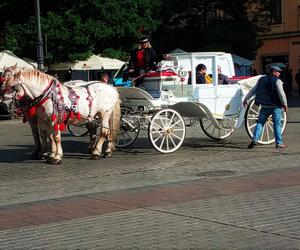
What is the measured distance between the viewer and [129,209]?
777cm

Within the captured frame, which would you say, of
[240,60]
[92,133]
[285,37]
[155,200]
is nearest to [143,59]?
[92,133]

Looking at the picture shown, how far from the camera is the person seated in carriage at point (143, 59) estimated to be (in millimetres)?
13438

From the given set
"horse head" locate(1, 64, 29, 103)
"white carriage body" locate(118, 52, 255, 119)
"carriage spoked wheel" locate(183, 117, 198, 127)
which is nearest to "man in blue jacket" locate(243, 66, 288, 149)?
"white carriage body" locate(118, 52, 255, 119)

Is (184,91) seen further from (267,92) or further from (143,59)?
(267,92)

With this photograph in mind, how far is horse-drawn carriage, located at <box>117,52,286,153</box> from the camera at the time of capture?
510 inches

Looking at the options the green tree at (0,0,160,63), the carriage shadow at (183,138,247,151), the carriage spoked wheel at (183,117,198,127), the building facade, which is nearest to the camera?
the carriage shadow at (183,138,247,151)

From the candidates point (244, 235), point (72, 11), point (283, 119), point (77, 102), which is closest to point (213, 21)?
point (72, 11)

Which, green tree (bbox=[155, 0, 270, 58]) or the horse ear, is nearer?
the horse ear

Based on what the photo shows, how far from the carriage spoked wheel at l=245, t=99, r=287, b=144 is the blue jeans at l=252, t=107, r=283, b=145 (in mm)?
449

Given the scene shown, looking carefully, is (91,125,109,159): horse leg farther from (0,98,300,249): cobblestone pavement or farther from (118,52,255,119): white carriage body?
(118,52,255,119): white carriage body

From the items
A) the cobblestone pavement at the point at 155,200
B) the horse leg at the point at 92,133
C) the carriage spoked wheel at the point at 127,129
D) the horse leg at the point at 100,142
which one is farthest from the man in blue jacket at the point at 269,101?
the horse leg at the point at 92,133

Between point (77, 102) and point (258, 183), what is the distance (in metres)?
4.27

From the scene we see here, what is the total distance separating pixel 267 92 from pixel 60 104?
4.41 metres

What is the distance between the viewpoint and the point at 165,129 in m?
12.8
